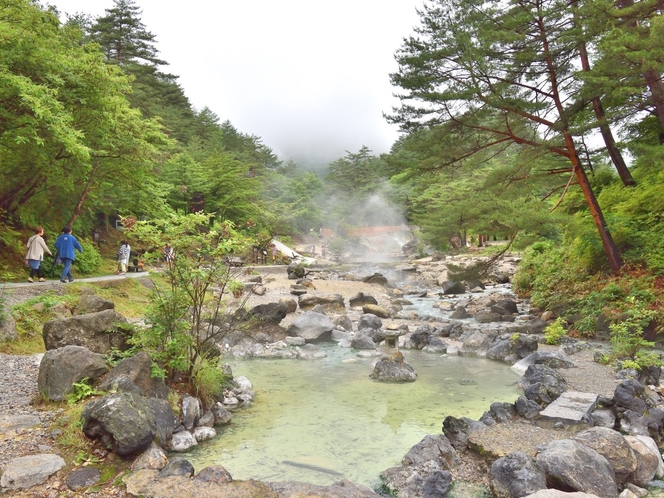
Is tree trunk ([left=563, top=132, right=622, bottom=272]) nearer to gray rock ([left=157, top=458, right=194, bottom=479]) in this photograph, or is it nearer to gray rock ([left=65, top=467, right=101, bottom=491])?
gray rock ([left=157, top=458, right=194, bottom=479])

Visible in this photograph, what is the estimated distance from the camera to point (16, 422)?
4.62 metres

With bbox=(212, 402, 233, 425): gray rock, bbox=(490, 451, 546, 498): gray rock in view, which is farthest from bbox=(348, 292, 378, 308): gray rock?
bbox=(490, 451, 546, 498): gray rock

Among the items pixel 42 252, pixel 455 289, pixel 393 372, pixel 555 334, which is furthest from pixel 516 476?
pixel 455 289

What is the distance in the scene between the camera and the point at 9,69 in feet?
36.8

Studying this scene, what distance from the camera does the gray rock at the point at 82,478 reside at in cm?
381

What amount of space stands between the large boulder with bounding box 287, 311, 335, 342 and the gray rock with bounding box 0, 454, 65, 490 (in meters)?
7.94

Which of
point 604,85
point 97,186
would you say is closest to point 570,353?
point 604,85

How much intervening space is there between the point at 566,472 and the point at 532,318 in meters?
10.6

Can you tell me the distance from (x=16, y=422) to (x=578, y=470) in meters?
5.87

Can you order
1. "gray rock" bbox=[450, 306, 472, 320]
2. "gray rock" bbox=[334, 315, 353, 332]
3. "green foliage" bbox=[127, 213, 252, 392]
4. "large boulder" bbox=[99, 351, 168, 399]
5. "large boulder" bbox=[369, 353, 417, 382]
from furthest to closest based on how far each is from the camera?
"gray rock" bbox=[450, 306, 472, 320] → "gray rock" bbox=[334, 315, 353, 332] → "large boulder" bbox=[369, 353, 417, 382] → "green foliage" bbox=[127, 213, 252, 392] → "large boulder" bbox=[99, 351, 168, 399]

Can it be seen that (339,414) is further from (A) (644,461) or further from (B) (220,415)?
(A) (644,461)

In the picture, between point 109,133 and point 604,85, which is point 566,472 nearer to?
point 604,85

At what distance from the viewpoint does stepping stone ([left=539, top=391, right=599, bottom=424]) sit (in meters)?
5.44

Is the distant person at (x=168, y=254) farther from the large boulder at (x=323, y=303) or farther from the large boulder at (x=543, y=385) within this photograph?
the large boulder at (x=323, y=303)
